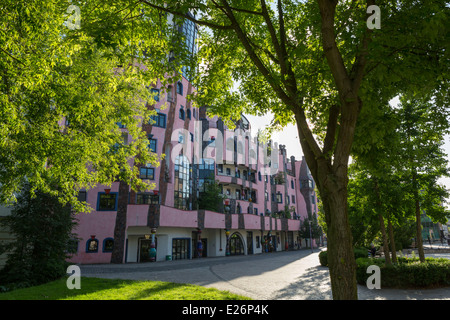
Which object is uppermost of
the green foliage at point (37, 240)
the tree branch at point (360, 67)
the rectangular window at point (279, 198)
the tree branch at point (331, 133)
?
the rectangular window at point (279, 198)

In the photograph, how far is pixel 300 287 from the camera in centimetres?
1218

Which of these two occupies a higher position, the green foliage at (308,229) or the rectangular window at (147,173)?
the rectangular window at (147,173)

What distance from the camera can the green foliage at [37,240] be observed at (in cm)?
1220

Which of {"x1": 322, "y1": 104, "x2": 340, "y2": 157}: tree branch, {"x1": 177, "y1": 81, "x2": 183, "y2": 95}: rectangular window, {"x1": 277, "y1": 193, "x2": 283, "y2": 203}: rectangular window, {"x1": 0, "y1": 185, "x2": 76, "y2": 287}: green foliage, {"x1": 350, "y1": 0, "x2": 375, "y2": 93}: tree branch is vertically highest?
{"x1": 177, "y1": 81, "x2": 183, "y2": 95}: rectangular window

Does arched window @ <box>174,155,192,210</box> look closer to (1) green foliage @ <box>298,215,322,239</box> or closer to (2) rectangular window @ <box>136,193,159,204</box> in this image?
(2) rectangular window @ <box>136,193,159,204</box>

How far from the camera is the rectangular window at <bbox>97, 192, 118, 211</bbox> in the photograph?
25.1m

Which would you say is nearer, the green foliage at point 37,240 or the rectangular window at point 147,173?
the green foliage at point 37,240

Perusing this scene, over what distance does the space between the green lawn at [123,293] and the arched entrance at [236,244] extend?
2817 cm

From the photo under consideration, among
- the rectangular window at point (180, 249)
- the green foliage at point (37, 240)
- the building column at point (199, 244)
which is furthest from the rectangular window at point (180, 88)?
the green foliage at point (37, 240)

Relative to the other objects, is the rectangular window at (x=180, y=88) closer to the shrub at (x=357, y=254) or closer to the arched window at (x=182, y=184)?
the arched window at (x=182, y=184)

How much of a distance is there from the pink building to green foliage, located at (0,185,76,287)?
6688 millimetres

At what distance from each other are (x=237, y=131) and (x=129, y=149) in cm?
2850

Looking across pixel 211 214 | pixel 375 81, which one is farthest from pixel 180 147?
pixel 375 81

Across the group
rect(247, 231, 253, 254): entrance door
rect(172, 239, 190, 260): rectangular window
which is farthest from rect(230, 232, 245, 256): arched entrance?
rect(172, 239, 190, 260): rectangular window
